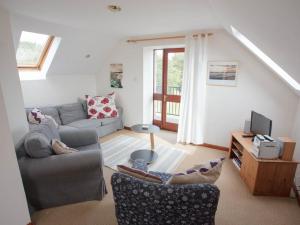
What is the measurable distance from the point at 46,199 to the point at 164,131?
299 centimetres

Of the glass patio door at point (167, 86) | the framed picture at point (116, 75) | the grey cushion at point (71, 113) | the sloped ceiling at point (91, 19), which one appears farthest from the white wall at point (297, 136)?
the grey cushion at point (71, 113)

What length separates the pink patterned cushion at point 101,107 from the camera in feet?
13.2

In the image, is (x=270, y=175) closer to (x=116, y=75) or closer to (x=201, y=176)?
(x=201, y=176)

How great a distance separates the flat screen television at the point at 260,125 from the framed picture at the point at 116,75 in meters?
2.97

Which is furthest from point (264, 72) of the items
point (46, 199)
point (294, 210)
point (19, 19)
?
point (19, 19)

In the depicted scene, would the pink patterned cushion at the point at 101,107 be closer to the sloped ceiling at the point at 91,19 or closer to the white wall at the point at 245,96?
the sloped ceiling at the point at 91,19

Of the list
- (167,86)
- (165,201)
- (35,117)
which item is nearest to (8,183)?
(165,201)

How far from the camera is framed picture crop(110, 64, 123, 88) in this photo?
434 cm

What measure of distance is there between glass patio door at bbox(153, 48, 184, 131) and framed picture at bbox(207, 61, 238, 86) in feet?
2.92

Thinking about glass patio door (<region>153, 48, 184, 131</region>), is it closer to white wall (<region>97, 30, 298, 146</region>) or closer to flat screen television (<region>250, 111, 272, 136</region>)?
white wall (<region>97, 30, 298, 146</region>)

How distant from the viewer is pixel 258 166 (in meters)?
2.10

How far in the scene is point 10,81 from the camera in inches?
81.2

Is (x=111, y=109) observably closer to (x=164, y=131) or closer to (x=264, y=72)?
(x=164, y=131)

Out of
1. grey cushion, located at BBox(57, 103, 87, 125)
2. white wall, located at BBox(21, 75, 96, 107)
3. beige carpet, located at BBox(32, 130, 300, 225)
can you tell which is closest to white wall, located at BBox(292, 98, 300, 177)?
beige carpet, located at BBox(32, 130, 300, 225)
